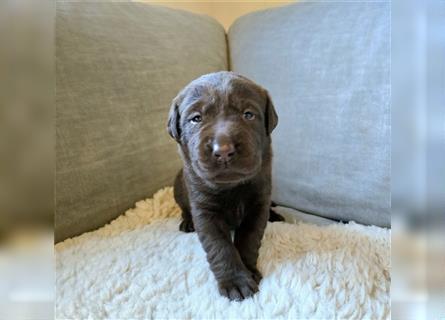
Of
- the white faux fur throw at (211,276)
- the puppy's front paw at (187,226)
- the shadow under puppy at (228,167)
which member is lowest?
the puppy's front paw at (187,226)

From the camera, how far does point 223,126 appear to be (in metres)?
0.93

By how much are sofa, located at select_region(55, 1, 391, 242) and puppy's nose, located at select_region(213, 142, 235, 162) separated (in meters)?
0.57

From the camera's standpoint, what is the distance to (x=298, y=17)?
157 cm

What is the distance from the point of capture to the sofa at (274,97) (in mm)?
1300

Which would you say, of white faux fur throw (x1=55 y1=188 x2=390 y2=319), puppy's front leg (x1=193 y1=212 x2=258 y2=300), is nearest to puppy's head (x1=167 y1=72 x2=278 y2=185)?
puppy's front leg (x1=193 y1=212 x2=258 y2=300)

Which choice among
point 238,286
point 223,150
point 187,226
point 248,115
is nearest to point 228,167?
point 223,150

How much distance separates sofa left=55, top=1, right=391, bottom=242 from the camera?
130 cm

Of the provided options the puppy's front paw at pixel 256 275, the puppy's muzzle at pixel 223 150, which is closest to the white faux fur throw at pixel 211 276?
the puppy's front paw at pixel 256 275

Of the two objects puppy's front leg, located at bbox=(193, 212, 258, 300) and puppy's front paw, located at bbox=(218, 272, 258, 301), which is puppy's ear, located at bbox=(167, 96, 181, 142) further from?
puppy's front paw, located at bbox=(218, 272, 258, 301)

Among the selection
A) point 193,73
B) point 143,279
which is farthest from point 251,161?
point 193,73

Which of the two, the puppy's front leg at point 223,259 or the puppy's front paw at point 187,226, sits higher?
the puppy's front leg at point 223,259

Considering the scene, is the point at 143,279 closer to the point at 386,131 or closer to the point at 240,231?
the point at 240,231

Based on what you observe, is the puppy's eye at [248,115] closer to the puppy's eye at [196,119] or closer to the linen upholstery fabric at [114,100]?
the puppy's eye at [196,119]

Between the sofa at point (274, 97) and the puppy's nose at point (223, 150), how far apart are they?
57 cm
